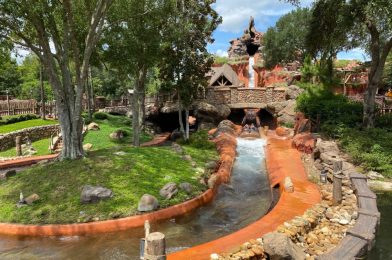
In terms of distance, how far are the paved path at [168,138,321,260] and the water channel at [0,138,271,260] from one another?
104 cm

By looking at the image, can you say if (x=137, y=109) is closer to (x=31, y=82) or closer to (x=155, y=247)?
(x=155, y=247)

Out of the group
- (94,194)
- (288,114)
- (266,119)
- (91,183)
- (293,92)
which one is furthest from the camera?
(266,119)

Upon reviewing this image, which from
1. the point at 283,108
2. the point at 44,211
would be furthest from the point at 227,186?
the point at 283,108

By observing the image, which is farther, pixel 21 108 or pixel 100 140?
pixel 21 108

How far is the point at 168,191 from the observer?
1076cm

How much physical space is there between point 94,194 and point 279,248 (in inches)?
240

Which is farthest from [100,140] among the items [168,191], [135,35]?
[168,191]

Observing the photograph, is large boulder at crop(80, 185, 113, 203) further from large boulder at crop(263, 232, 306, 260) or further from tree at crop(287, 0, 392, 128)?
tree at crop(287, 0, 392, 128)

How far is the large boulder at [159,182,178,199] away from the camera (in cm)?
1066

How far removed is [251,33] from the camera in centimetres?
5481

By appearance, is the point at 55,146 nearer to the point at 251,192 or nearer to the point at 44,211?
the point at 44,211

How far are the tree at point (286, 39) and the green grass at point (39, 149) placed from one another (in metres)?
31.7

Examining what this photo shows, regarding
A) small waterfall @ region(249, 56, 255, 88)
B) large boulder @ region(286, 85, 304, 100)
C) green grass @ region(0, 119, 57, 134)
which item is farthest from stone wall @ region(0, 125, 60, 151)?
small waterfall @ region(249, 56, 255, 88)

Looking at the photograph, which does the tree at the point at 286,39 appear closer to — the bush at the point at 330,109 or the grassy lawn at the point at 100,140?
the bush at the point at 330,109
